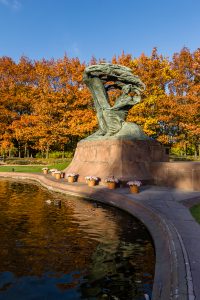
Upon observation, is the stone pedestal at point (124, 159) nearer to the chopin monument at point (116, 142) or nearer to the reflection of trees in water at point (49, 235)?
the chopin monument at point (116, 142)

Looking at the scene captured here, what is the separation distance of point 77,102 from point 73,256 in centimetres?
3398

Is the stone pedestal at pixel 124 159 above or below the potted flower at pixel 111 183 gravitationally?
above

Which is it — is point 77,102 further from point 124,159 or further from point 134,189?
point 134,189

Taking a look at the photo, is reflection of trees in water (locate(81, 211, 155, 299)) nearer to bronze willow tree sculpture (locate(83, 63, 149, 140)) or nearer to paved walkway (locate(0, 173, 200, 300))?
paved walkway (locate(0, 173, 200, 300))

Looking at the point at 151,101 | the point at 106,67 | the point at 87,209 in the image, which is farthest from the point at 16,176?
the point at 151,101

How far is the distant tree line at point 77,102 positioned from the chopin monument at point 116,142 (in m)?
14.0

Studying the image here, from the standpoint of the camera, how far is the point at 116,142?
17172 millimetres

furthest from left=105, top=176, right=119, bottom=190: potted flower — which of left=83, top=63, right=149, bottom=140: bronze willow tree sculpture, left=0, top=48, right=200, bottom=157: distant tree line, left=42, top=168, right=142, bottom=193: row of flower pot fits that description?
left=0, top=48, right=200, bottom=157: distant tree line

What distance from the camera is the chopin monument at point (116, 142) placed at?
55.1ft

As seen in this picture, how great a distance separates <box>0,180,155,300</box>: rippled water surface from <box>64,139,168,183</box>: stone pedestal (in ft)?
20.1

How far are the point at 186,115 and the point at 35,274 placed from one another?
31.1 m

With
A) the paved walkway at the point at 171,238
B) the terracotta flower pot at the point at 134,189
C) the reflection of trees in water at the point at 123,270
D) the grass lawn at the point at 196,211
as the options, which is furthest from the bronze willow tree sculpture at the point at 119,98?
the reflection of trees in water at the point at 123,270

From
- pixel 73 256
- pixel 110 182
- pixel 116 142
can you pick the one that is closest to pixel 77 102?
pixel 116 142

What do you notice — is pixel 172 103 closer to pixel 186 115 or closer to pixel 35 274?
pixel 186 115
